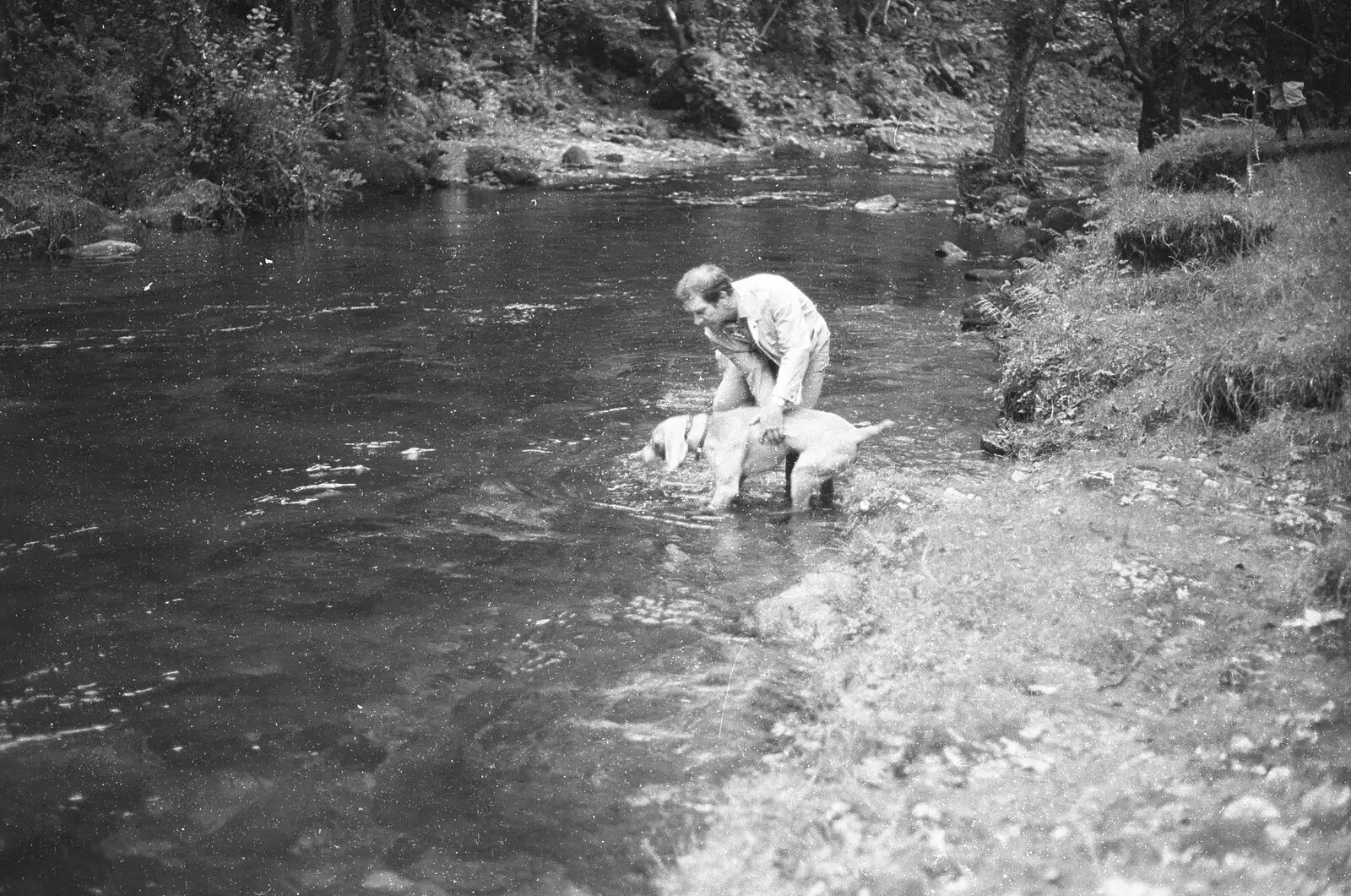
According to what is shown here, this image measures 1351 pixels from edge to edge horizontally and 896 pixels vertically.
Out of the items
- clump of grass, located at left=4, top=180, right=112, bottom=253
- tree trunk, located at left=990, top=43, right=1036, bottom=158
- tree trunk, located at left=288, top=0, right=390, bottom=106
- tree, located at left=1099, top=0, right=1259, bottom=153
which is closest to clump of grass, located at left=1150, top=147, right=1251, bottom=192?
tree, located at left=1099, top=0, right=1259, bottom=153

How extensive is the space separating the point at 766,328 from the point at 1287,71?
1041 cm

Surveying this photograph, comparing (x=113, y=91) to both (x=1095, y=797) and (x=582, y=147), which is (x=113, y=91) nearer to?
(x=582, y=147)

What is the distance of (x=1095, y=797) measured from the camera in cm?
445

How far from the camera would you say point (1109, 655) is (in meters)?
5.37

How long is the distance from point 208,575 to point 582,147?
2534cm

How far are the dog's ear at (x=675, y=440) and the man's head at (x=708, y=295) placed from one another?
30.2 inches

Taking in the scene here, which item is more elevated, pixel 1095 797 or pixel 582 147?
pixel 582 147

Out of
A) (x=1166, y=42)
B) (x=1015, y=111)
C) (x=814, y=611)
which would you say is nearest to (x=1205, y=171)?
(x=1166, y=42)

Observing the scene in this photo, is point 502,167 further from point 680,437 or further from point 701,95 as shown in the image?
point 680,437

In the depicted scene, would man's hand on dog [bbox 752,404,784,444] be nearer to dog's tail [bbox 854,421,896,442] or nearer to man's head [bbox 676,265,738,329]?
dog's tail [bbox 854,421,896,442]

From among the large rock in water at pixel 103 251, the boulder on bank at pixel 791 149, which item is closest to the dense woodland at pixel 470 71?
the boulder on bank at pixel 791 149

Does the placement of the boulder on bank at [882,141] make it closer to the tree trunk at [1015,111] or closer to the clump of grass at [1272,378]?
the tree trunk at [1015,111]

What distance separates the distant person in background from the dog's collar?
32.0 feet

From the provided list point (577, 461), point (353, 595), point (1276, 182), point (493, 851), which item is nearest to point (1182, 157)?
point (1276, 182)
